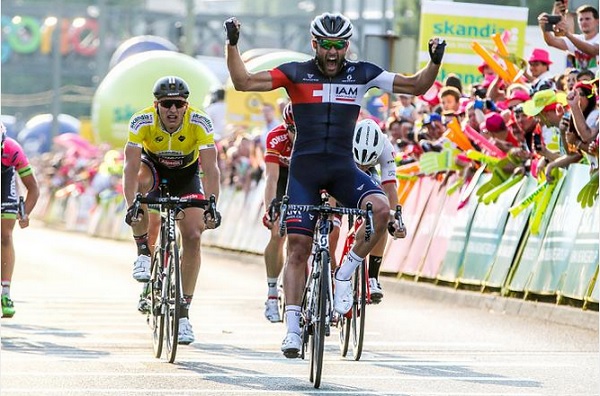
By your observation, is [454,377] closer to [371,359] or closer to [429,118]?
[371,359]

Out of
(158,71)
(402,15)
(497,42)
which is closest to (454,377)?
(497,42)

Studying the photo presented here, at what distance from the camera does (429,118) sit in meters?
21.4

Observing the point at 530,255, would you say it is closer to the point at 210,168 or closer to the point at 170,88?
the point at 210,168

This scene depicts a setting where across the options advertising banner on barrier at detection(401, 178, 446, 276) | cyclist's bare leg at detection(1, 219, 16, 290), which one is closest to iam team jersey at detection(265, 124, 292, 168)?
cyclist's bare leg at detection(1, 219, 16, 290)

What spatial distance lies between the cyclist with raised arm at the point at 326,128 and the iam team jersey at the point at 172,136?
1722 millimetres

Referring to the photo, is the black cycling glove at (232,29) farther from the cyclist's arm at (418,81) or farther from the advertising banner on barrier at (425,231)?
the advertising banner on barrier at (425,231)

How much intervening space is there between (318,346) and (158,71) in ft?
105

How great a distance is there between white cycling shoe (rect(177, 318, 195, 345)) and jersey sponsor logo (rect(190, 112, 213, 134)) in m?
1.40

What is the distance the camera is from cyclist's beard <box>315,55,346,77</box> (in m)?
11.3

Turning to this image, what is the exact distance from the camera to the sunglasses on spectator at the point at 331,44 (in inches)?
443

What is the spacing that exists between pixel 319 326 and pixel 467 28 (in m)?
14.9

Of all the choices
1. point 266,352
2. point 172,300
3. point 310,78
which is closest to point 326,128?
point 310,78

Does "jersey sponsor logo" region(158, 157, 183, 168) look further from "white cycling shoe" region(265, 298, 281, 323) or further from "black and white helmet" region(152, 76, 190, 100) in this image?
"white cycling shoe" region(265, 298, 281, 323)

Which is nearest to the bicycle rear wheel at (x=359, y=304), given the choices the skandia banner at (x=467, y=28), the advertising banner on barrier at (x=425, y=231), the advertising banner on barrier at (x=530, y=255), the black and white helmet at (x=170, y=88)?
the black and white helmet at (x=170, y=88)
